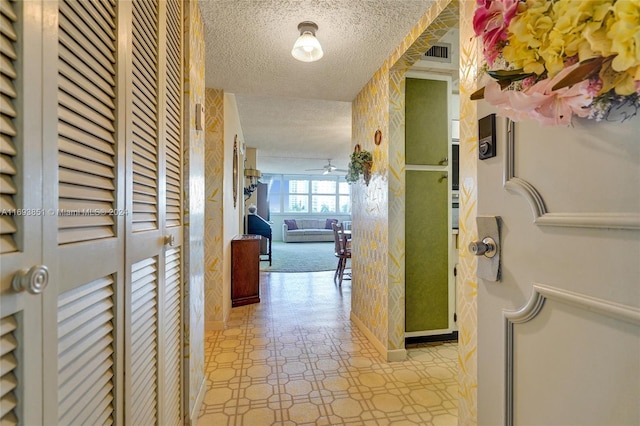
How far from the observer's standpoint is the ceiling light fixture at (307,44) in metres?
1.78

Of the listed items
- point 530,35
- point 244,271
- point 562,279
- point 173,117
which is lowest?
point 244,271

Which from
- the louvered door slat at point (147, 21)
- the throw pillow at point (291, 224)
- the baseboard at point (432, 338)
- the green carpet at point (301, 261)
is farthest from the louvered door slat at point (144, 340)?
the throw pillow at point (291, 224)

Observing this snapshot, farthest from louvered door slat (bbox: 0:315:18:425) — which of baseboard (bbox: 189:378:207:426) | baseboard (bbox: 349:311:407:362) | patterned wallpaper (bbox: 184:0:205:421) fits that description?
baseboard (bbox: 349:311:407:362)

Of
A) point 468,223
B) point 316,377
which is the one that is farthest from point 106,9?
point 316,377

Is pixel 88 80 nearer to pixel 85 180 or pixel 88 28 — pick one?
pixel 88 28

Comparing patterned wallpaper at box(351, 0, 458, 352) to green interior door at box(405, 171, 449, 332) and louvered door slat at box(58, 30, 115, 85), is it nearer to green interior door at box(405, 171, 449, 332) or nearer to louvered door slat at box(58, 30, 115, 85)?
green interior door at box(405, 171, 449, 332)

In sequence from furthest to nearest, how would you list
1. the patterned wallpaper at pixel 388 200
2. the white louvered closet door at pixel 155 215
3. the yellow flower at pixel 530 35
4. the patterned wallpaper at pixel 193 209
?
the patterned wallpaper at pixel 388 200, the patterned wallpaper at pixel 193 209, the white louvered closet door at pixel 155 215, the yellow flower at pixel 530 35

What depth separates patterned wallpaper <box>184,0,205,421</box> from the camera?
1479mm

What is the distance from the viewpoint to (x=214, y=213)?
288cm

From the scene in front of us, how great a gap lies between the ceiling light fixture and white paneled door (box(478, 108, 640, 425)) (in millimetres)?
1359

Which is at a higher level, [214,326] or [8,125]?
[8,125]

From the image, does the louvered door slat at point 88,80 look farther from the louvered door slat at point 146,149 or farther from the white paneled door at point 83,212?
the louvered door slat at point 146,149

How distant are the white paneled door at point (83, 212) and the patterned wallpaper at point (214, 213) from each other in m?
1.75

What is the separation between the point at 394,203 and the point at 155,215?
1.69 m
